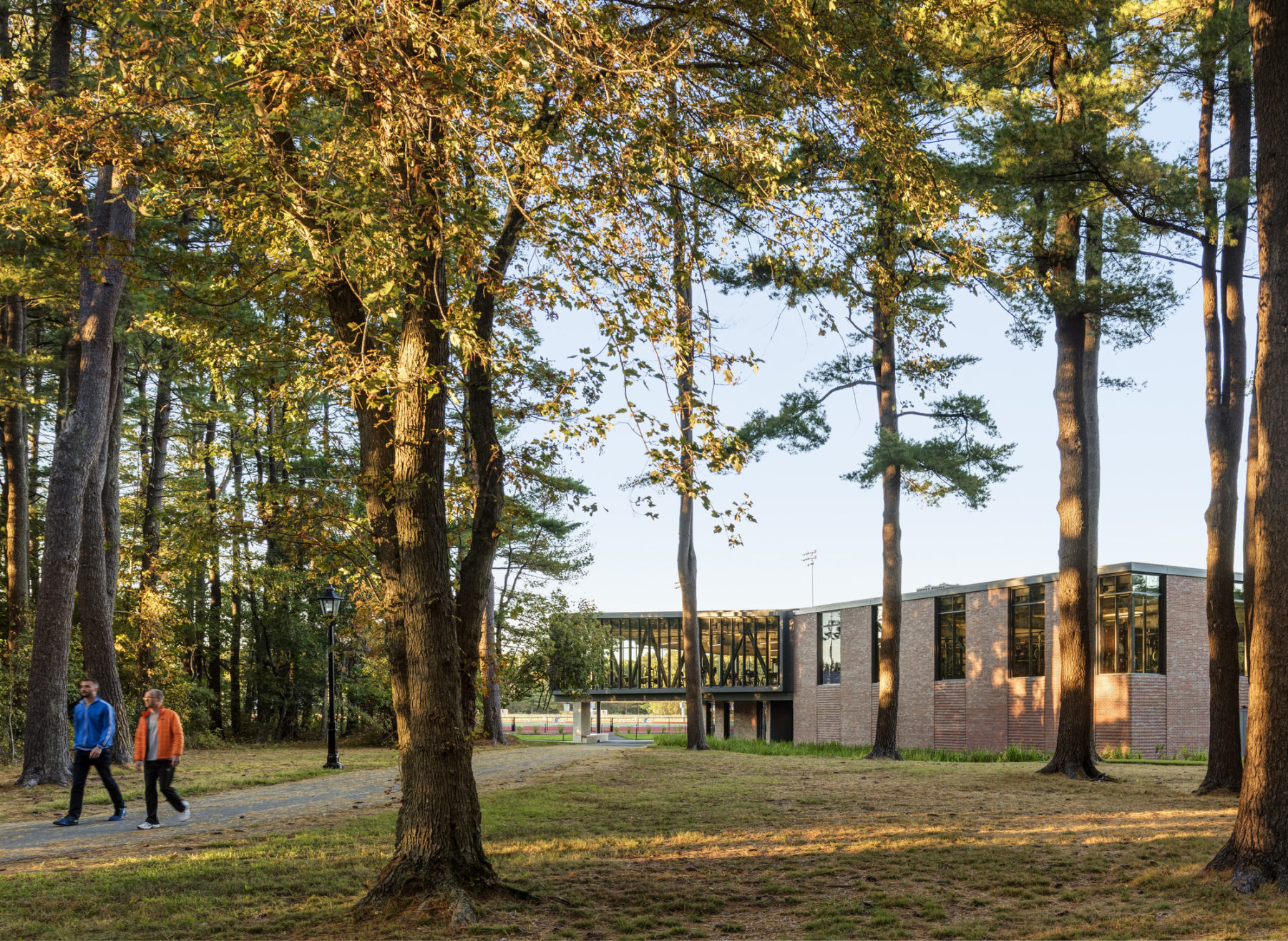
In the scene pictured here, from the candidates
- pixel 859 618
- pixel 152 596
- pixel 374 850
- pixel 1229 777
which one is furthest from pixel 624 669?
pixel 374 850

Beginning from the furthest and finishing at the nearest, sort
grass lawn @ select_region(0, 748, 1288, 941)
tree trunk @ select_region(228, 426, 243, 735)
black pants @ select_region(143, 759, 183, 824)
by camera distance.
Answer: tree trunk @ select_region(228, 426, 243, 735)
black pants @ select_region(143, 759, 183, 824)
grass lawn @ select_region(0, 748, 1288, 941)

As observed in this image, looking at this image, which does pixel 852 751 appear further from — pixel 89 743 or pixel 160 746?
pixel 89 743

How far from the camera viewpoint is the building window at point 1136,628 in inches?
1112

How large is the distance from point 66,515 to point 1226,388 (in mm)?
17411

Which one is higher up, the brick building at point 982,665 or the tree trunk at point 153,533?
the tree trunk at point 153,533

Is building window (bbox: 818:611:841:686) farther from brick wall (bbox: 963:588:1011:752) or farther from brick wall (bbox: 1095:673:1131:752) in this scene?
brick wall (bbox: 1095:673:1131:752)

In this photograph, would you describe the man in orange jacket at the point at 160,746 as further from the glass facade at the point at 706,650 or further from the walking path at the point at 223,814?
the glass facade at the point at 706,650

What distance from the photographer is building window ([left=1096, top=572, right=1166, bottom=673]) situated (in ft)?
92.7

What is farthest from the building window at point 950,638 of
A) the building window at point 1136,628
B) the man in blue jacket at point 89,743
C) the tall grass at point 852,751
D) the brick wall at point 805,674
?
the man in blue jacket at point 89,743

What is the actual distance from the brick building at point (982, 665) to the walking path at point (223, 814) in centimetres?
1211

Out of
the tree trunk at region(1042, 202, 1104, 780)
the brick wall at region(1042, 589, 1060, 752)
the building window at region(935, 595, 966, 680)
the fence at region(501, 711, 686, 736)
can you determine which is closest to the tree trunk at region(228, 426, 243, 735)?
the building window at region(935, 595, 966, 680)

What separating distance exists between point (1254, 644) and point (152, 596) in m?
24.7

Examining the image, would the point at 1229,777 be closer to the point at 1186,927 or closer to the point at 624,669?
the point at 1186,927

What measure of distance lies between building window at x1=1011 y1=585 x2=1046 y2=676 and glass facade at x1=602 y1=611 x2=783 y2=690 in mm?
18021
